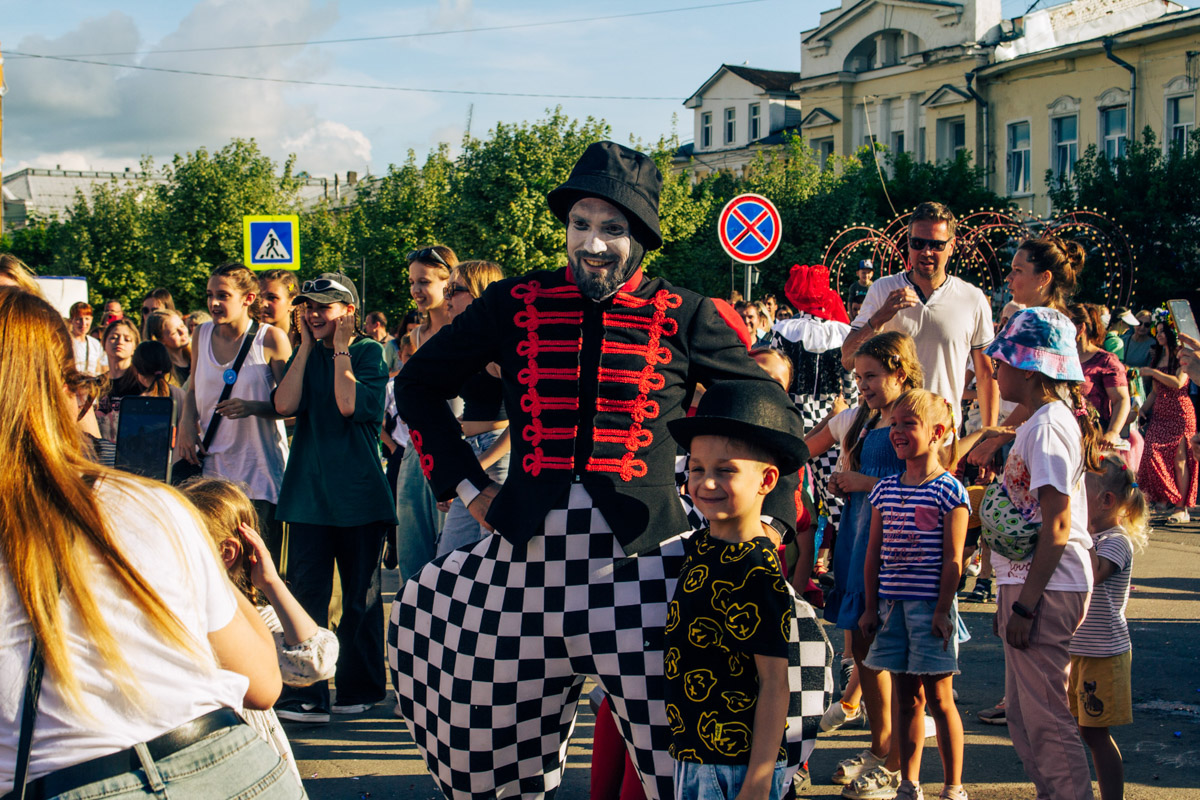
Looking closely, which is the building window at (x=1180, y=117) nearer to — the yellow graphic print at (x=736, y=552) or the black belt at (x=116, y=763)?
the yellow graphic print at (x=736, y=552)

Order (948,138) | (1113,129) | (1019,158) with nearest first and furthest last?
(1113,129) < (1019,158) < (948,138)

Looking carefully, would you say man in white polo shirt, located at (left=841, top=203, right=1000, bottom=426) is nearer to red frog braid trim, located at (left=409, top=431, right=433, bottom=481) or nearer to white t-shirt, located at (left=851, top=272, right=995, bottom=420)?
white t-shirt, located at (left=851, top=272, right=995, bottom=420)

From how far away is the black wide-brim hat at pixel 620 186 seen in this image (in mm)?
2904

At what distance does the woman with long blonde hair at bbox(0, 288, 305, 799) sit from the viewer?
1768 millimetres

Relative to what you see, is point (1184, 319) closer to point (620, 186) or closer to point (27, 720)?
point (620, 186)

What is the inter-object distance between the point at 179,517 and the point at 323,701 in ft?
11.6

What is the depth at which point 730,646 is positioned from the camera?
2.57 metres

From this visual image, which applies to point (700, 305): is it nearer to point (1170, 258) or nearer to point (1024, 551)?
point (1024, 551)

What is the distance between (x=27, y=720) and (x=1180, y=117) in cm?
3252

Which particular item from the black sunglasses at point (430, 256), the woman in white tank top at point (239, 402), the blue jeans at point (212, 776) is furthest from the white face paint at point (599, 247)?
the woman in white tank top at point (239, 402)

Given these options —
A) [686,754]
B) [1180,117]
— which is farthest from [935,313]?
[1180,117]

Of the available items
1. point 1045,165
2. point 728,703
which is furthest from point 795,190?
point 728,703

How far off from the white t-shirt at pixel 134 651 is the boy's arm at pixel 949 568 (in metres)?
2.61

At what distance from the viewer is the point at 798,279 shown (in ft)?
28.3
